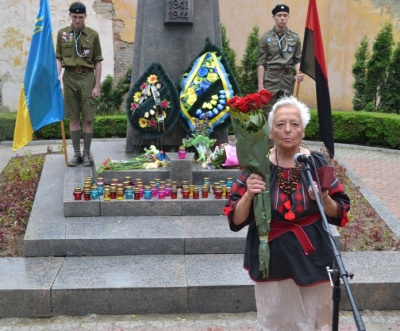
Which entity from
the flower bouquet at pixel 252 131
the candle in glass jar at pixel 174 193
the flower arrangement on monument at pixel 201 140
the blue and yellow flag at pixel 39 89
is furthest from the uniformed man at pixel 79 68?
the flower bouquet at pixel 252 131

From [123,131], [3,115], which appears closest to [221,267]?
[123,131]

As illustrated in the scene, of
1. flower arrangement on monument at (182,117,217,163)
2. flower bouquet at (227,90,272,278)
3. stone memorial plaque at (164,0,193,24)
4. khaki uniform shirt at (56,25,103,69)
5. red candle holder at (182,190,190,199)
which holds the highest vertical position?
stone memorial plaque at (164,0,193,24)

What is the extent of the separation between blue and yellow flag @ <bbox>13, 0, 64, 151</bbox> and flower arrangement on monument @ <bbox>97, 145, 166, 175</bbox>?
32.6 inches

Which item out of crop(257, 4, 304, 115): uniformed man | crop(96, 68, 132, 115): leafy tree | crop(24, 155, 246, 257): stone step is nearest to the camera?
crop(24, 155, 246, 257): stone step

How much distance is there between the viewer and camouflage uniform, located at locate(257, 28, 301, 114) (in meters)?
7.82

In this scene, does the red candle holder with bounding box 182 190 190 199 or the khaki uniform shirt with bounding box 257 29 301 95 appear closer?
the red candle holder with bounding box 182 190 190 199

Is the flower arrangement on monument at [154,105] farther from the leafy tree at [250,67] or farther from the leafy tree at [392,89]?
the leafy tree at [392,89]

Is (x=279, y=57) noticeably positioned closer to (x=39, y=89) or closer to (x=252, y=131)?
(x=39, y=89)

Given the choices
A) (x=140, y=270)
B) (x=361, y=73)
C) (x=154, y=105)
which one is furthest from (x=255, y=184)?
(x=361, y=73)

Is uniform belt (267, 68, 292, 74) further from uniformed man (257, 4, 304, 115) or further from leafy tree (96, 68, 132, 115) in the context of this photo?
leafy tree (96, 68, 132, 115)

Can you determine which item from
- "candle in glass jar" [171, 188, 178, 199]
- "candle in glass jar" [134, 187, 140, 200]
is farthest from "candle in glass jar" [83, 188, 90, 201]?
"candle in glass jar" [171, 188, 178, 199]

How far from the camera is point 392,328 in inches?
168

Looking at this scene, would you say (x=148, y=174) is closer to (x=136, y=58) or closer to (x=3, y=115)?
(x=136, y=58)

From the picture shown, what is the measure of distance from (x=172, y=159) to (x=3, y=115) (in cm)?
663
